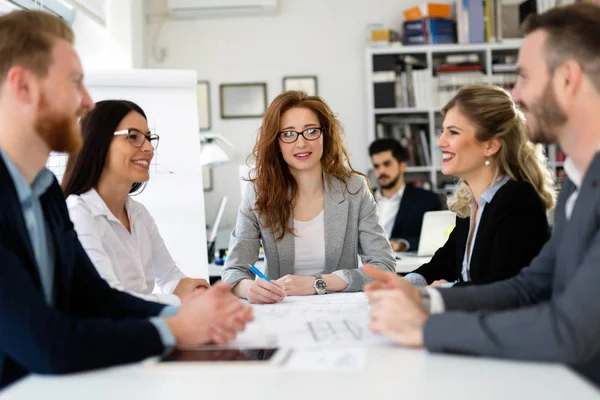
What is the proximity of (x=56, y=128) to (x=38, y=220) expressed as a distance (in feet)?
0.60

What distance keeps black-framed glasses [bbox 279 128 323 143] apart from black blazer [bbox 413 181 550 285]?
29.1 inches

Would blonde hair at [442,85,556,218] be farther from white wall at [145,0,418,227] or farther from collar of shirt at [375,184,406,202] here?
white wall at [145,0,418,227]

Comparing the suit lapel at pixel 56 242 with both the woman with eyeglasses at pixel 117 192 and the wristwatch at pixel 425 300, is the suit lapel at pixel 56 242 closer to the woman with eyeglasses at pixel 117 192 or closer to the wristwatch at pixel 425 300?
the woman with eyeglasses at pixel 117 192

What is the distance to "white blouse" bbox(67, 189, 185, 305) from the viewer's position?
1.72 metres

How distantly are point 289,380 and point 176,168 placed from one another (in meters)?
2.26

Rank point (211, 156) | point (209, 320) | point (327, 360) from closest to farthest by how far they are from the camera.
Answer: point (327, 360), point (209, 320), point (211, 156)

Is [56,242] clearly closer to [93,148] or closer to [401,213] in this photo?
[93,148]

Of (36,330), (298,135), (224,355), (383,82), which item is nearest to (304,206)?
(298,135)

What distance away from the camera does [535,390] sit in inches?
34.1

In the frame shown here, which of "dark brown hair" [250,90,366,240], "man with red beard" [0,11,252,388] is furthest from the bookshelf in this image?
"man with red beard" [0,11,252,388]

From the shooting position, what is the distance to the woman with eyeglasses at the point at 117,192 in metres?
1.82

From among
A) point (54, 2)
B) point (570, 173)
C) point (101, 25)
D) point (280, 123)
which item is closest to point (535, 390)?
point (570, 173)

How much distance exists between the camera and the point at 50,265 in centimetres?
127

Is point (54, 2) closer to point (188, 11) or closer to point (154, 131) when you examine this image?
point (154, 131)
